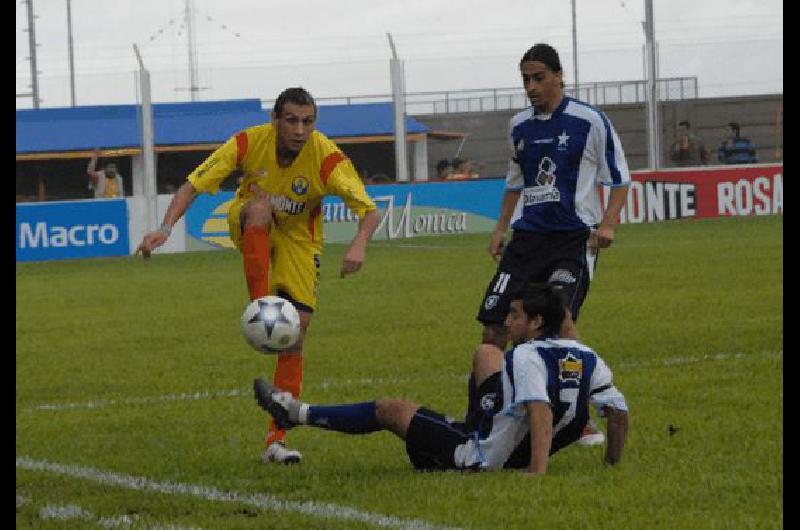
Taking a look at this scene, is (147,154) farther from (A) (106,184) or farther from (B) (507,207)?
(B) (507,207)

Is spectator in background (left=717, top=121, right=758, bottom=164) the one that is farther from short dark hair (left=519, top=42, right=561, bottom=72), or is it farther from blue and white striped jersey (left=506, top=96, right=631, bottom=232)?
short dark hair (left=519, top=42, right=561, bottom=72)

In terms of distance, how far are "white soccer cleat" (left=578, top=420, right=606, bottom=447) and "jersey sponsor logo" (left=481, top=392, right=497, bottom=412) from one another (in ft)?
3.19

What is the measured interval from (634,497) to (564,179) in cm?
251

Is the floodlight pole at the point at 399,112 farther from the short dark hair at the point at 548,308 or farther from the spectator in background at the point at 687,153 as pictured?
the short dark hair at the point at 548,308

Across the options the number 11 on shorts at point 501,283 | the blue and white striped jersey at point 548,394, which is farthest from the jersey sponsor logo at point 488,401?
the number 11 on shorts at point 501,283

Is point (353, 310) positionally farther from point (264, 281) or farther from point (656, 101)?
point (656, 101)

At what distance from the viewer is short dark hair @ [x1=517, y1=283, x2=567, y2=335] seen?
742cm

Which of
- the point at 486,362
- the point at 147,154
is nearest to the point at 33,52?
the point at 147,154

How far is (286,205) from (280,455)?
1342 mm

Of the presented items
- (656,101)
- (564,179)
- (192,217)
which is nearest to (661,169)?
(656,101)

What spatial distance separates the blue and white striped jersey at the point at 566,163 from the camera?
29.1 feet

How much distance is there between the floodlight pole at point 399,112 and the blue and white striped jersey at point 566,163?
21.9 m

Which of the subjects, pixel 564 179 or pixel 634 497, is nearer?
pixel 634 497

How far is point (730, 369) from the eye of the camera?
36.9 feet
